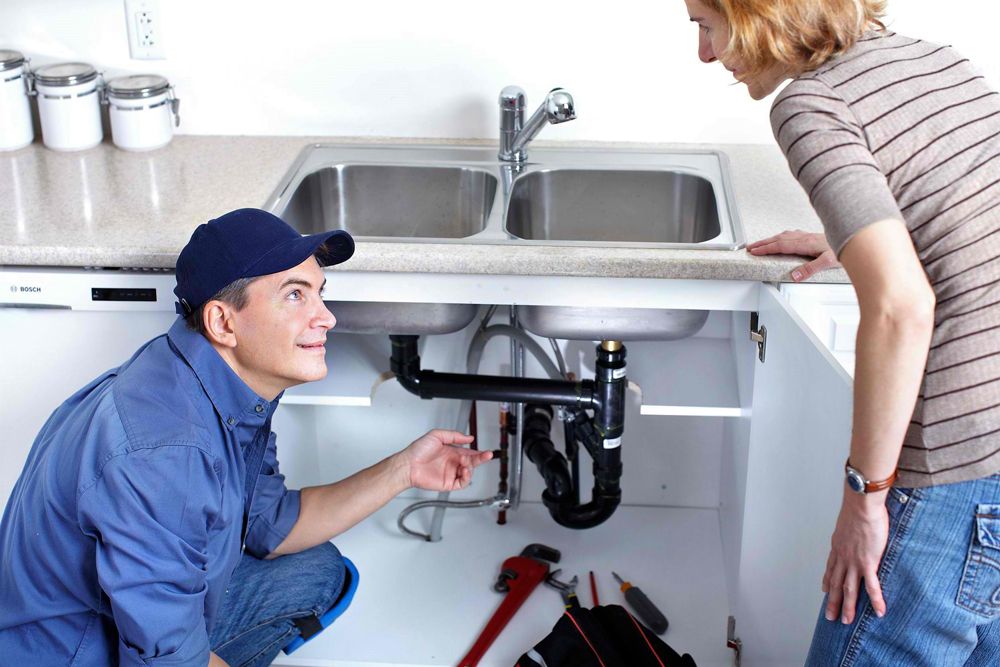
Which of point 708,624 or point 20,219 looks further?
point 708,624

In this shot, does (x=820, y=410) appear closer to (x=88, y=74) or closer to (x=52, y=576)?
(x=52, y=576)

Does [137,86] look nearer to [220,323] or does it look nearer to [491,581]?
[220,323]

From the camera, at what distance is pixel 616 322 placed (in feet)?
6.03

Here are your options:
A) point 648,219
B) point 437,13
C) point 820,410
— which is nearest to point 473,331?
point 648,219

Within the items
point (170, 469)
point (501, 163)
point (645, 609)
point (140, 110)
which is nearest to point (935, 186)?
point (170, 469)

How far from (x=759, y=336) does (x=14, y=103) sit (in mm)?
1492

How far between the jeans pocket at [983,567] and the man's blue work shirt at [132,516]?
85cm

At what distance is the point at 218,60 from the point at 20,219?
1.84 feet

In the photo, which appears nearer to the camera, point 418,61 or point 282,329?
point 282,329

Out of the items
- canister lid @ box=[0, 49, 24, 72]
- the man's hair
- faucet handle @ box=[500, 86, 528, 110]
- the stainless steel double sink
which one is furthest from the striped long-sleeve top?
canister lid @ box=[0, 49, 24, 72]

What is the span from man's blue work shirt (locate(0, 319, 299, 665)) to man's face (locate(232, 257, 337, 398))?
0.04 metres

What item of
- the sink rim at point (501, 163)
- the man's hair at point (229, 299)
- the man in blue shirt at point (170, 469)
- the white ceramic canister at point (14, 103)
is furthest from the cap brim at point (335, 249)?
the white ceramic canister at point (14, 103)

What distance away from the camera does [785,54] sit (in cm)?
110

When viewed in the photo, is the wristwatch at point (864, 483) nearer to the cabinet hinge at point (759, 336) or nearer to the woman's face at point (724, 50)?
the woman's face at point (724, 50)
